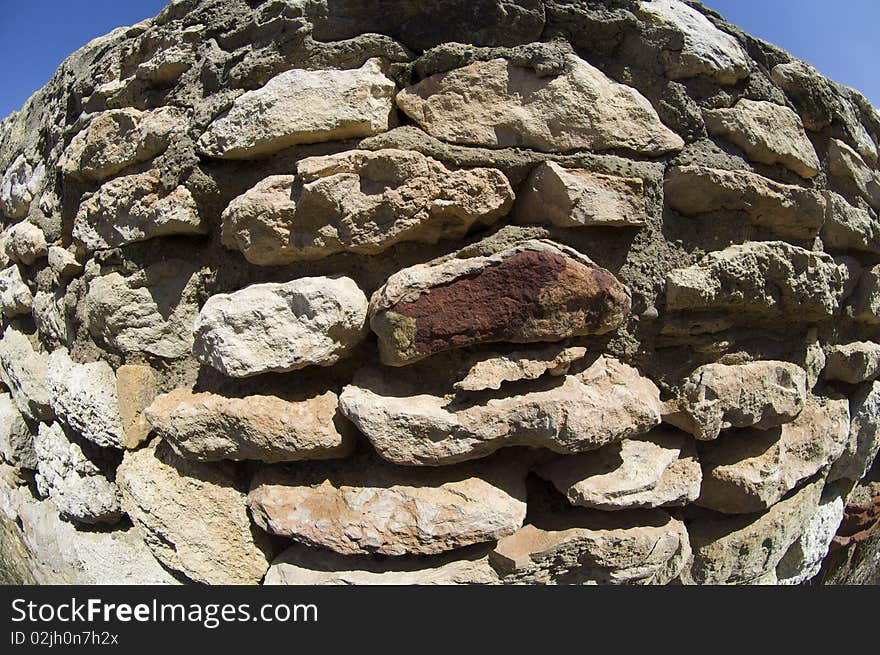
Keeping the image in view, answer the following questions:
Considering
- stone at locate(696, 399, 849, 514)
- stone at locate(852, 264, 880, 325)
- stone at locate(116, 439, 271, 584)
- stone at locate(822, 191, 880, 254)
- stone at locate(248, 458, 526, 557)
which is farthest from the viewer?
stone at locate(852, 264, 880, 325)

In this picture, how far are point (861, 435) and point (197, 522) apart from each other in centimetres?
184

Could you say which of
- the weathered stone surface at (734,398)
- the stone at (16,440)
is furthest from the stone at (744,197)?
the stone at (16,440)

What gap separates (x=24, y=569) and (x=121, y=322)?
922mm

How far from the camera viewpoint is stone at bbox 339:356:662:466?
1013mm

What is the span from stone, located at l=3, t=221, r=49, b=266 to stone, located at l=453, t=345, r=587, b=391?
1379 millimetres

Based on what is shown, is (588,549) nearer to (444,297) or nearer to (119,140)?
(444,297)

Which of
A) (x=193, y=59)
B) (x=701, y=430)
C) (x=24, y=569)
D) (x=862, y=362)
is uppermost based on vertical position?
(x=193, y=59)

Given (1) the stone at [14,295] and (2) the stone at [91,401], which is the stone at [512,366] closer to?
(2) the stone at [91,401]

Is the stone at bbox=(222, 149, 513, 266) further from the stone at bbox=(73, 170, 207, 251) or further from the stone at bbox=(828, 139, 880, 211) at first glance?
the stone at bbox=(828, 139, 880, 211)

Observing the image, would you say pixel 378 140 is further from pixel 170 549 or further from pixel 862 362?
pixel 862 362

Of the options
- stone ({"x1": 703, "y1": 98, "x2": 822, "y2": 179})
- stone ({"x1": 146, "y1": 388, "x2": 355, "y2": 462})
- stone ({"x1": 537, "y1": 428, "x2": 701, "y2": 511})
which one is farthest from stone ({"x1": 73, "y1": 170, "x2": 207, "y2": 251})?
stone ({"x1": 703, "y1": 98, "x2": 822, "y2": 179})

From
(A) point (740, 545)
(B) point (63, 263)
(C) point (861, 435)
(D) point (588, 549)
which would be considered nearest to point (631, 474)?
(D) point (588, 549)

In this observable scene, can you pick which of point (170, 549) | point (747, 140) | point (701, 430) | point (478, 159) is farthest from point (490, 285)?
point (170, 549)

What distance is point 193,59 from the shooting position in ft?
4.17
